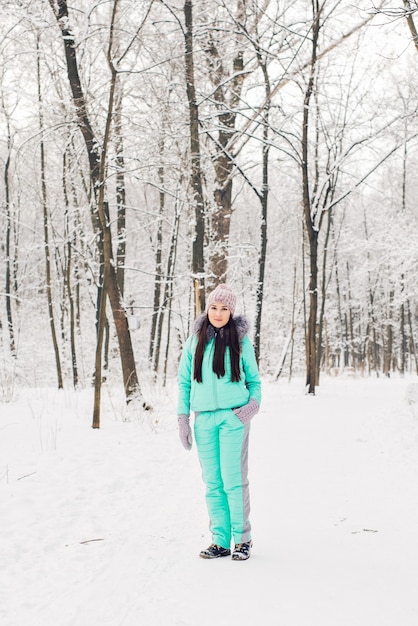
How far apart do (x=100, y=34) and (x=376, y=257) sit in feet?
78.1

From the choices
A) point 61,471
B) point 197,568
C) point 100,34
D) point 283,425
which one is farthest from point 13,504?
point 100,34

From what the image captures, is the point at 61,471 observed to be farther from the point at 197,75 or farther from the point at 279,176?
the point at 279,176

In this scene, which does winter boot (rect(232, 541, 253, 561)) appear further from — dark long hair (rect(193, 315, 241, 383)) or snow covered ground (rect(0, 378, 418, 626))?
dark long hair (rect(193, 315, 241, 383))

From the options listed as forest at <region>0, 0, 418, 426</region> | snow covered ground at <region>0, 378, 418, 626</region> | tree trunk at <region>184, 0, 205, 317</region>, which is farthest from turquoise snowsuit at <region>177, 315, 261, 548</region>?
tree trunk at <region>184, 0, 205, 317</region>

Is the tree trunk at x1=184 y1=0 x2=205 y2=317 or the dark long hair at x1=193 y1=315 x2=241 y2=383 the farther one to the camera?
the tree trunk at x1=184 y1=0 x2=205 y2=317

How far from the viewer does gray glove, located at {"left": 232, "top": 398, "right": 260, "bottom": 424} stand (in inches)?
140

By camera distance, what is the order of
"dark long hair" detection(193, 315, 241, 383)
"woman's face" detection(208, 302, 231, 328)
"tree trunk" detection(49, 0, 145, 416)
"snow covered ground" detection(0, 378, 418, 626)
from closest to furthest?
"snow covered ground" detection(0, 378, 418, 626) < "dark long hair" detection(193, 315, 241, 383) < "woman's face" detection(208, 302, 231, 328) < "tree trunk" detection(49, 0, 145, 416)

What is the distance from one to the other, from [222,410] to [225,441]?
21 cm

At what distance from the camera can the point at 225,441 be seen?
3570 millimetres

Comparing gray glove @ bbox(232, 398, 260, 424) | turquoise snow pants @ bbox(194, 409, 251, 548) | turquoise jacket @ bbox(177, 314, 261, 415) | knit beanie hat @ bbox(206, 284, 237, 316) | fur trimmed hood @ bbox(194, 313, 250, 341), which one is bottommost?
turquoise snow pants @ bbox(194, 409, 251, 548)

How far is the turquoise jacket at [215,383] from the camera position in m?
3.58

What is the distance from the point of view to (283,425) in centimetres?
905

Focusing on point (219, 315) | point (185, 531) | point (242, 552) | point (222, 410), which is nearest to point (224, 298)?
point (219, 315)

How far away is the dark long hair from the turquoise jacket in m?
0.03
